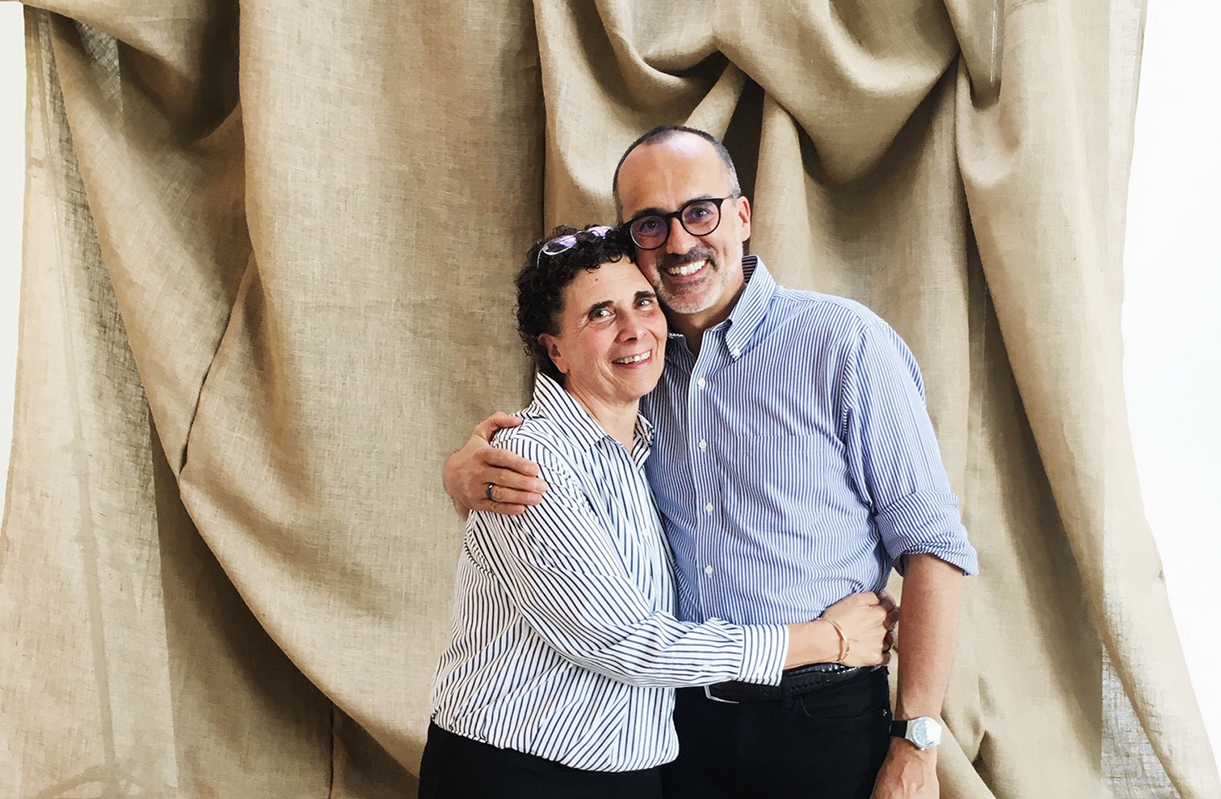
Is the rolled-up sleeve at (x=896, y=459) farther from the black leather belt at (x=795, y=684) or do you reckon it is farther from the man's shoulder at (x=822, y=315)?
the black leather belt at (x=795, y=684)

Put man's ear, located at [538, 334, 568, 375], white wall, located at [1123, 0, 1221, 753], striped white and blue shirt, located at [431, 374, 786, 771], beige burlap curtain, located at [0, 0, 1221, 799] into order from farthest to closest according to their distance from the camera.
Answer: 1. beige burlap curtain, located at [0, 0, 1221, 799]
2. white wall, located at [1123, 0, 1221, 753]
3. man's ear, located at [538, 334, 568, 375]
4. striped white and blue shirt, located at [431, 374, 786, 771]

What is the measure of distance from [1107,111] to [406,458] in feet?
3.88

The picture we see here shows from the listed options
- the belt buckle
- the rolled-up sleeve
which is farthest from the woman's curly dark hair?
the belt buckle

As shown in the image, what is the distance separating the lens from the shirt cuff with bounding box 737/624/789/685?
41.2 inches

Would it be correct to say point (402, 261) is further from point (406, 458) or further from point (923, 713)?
point (923, 713)

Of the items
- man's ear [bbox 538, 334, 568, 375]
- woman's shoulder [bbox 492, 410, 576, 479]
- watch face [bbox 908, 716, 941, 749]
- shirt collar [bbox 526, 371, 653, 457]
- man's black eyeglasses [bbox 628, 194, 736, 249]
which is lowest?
watch face [bbox 908, 716, 941, 749]

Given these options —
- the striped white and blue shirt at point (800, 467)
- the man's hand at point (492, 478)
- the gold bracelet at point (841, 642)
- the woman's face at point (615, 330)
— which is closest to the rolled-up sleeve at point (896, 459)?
the striped white and blue shirt at point (800, 467)

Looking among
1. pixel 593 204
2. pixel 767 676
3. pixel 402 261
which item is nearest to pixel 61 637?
pixel 402 261

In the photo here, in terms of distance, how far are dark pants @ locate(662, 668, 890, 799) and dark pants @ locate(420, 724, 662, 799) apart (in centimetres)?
8

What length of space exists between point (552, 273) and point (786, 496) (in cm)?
35

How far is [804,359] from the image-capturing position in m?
1.14

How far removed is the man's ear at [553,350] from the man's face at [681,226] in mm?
124

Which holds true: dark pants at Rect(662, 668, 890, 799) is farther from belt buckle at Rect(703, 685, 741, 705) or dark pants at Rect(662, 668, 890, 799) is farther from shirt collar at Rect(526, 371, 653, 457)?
shirt collar at Rect(526, 371, 653, 457)

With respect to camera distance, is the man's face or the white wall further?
the white wall
